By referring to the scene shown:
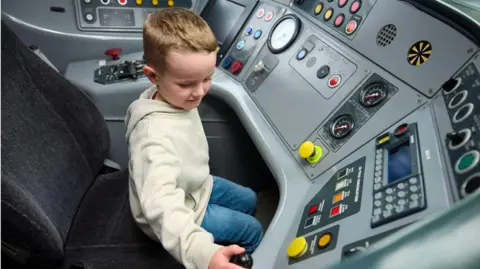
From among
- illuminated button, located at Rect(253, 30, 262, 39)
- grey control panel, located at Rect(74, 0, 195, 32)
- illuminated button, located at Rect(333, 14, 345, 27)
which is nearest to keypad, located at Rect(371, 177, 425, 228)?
illuminated button, located at Rect(333, 14, 345, 27)

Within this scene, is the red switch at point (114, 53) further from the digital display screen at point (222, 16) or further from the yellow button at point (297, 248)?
the yellow button at point (297, 248)

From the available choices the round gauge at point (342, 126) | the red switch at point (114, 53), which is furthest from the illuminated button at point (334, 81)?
the red switch at point (114, 53)

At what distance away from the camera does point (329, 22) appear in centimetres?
154

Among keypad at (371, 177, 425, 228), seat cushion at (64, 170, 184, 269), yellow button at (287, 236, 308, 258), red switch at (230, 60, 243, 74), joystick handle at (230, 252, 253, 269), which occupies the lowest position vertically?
seat cushion at (64, 170, 184, 269)

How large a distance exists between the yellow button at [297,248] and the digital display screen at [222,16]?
102 centimetres

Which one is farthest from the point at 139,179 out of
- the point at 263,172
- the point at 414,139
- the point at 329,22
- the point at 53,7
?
the point at 53,7

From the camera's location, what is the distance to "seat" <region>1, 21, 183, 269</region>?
1.14 meters

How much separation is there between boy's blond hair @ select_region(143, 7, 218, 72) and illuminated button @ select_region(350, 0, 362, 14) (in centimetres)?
57

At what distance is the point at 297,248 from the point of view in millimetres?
1033

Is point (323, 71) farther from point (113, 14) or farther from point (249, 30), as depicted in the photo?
point (113, 14)

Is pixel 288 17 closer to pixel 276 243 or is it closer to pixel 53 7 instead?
pixel 276 243

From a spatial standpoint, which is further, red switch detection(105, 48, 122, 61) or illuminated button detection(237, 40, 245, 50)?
red switch detection(105, 48, 122, 61)

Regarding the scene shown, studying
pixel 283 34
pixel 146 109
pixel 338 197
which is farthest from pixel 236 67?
pixel 338 197

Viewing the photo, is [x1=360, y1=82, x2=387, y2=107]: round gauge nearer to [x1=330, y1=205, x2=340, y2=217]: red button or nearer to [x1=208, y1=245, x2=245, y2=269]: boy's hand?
[x1=330, y1=205, x2=340, y2=217]: red button
